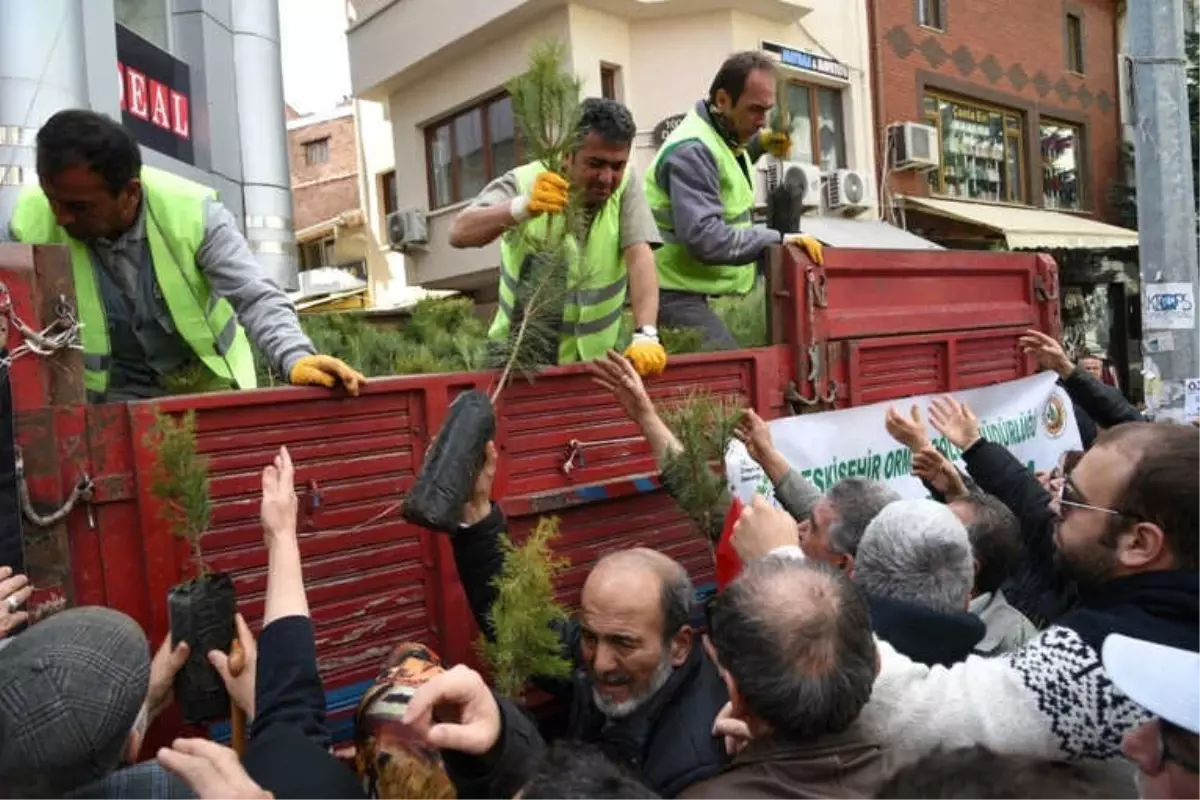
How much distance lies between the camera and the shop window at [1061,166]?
16938mm

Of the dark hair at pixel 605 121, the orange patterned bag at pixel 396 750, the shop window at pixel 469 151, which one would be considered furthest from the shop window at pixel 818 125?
the orange patterned bag at pixel 396 750

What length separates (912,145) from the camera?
13.2 meters

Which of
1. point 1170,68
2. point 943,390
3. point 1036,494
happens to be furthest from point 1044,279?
point 1036,494

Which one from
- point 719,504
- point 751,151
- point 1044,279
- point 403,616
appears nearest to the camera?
point 403,616

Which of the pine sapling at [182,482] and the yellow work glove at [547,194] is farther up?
the yellow work glove at [547,194]

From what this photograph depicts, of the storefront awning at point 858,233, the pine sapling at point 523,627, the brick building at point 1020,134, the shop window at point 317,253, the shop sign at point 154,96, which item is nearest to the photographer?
the pine sapling at point 523,627

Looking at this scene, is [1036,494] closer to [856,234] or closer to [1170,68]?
[1170,68]

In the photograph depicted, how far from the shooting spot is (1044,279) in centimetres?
491

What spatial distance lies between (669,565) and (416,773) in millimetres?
768

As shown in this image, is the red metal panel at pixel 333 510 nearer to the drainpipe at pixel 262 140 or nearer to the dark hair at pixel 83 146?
the dark hair at pixel 83 146

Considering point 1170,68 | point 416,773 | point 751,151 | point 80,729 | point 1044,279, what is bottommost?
point 416,773

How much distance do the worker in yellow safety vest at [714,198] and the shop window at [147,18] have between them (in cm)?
520

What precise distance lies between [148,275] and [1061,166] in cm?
1800

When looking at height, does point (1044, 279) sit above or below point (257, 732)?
above
